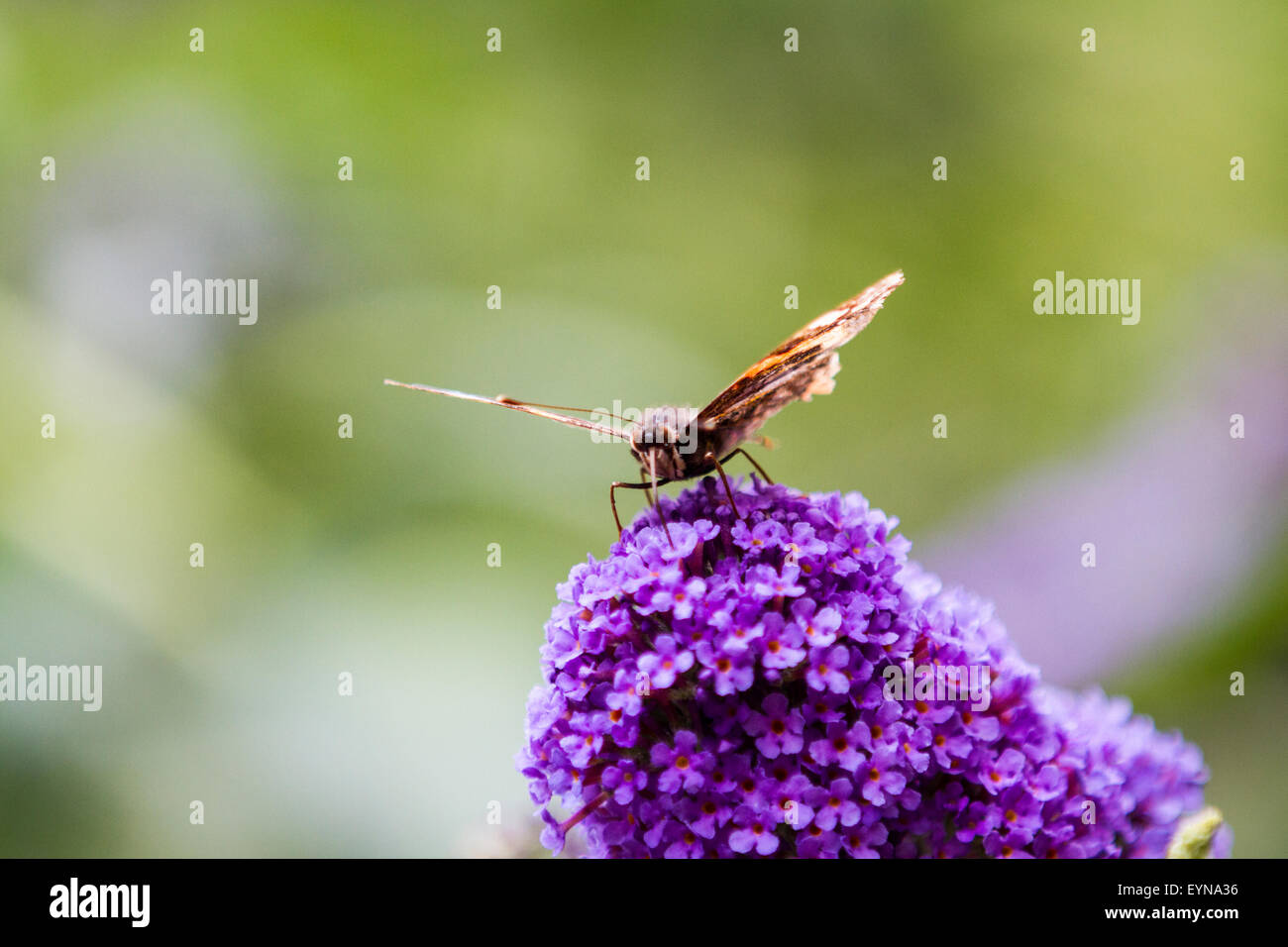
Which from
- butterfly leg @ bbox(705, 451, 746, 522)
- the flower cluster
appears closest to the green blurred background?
the flower cluster

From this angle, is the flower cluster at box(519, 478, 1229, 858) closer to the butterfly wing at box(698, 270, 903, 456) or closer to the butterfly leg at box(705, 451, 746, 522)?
the butterfly leg at box(705, 451, 746, 522)

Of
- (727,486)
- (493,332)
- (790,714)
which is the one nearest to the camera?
(790,714)

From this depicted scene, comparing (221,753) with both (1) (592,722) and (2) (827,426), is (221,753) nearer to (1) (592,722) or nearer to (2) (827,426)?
(1) (592,722)

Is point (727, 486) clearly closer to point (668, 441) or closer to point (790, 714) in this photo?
point (668, 441)

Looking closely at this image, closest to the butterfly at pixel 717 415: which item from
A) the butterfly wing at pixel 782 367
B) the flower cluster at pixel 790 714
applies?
the butterfly wing at pixel 782 367

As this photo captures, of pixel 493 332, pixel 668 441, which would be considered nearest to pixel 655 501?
pixel 668 441
